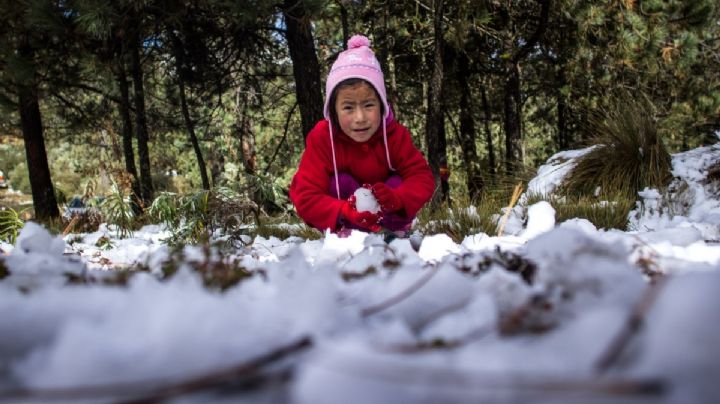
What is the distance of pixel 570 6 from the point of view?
277 inches

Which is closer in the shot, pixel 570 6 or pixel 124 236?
pixel 124 236

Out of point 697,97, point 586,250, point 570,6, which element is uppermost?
point 570,6

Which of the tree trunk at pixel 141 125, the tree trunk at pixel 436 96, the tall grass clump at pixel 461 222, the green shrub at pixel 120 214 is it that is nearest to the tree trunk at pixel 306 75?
the tree trunk at pixel 436 96

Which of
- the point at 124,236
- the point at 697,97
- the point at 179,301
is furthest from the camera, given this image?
the point at 697,97

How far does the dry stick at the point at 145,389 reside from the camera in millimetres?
424

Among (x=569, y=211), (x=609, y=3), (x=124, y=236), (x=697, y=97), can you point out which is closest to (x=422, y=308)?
(x=569, y=211)

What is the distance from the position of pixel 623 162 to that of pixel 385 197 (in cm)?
262

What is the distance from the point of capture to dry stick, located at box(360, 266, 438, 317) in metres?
0.64

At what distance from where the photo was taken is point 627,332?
43 cm

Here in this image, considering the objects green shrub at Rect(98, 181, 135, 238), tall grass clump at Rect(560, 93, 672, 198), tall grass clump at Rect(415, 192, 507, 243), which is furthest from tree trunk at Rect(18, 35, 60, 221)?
tall grass clump at Rect(560, 93, 672, 198)

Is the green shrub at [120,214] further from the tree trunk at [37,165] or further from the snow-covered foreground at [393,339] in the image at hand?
the snow-covered foreground at [393,339]

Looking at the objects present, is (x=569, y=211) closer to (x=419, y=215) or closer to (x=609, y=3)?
(x=419, y=215)

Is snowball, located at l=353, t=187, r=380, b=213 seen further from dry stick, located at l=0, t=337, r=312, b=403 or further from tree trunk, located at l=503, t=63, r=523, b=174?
tree trunk, located at l=503, t=63, r=523, b=174

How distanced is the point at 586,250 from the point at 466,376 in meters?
0.27
